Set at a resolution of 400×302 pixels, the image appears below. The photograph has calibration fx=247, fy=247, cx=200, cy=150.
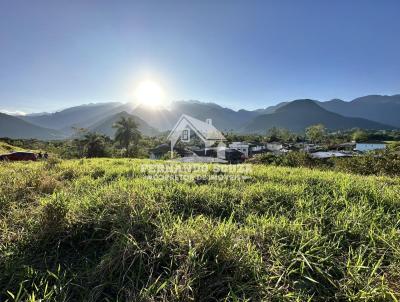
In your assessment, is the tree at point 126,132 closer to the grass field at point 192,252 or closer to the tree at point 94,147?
the tree at point 94,147

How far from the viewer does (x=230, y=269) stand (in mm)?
2051

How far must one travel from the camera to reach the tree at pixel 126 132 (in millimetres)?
38750

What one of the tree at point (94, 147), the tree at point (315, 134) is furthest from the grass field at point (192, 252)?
the tree at point (315, 134)

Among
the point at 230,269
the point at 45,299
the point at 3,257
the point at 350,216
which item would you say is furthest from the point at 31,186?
the point at 350,216

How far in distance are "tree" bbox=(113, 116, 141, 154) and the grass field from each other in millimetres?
36610

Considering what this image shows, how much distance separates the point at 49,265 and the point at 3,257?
41cm

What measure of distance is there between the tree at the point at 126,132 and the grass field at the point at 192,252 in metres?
36.6

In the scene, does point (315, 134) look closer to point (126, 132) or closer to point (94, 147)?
point (126, 132)

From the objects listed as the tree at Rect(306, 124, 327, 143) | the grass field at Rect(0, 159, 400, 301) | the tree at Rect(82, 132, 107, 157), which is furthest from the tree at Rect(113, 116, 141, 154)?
the tree at Rect(306, 124, 327, 143)

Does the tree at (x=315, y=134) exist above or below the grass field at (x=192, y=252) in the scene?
below

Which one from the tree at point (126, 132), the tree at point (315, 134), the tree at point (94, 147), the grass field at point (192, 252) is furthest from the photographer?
the tree at point (315, 134)

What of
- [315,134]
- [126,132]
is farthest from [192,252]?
[315,134]

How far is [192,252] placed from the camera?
6.81 ft

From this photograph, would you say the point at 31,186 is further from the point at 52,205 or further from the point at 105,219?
the point at 105,219
